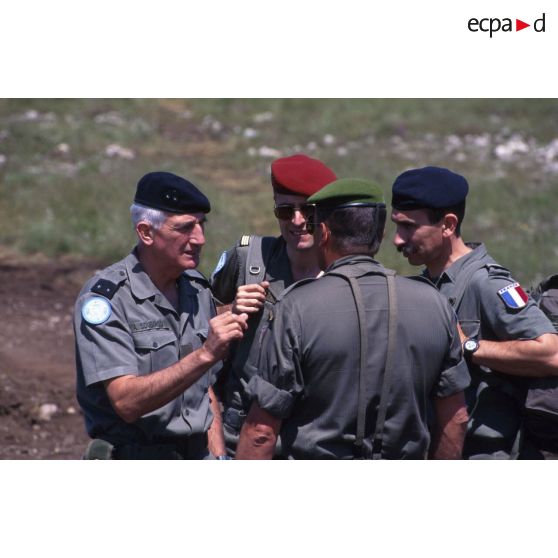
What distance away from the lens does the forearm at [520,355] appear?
14.6 ft

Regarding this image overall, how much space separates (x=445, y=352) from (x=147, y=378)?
3.56 feet

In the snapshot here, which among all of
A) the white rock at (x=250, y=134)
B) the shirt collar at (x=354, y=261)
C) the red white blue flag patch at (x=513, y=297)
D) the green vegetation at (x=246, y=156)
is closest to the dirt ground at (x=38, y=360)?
the green vegetation at (x=246, y=156)

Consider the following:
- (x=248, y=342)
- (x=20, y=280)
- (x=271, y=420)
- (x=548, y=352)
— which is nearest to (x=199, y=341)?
(x=248, y=342)

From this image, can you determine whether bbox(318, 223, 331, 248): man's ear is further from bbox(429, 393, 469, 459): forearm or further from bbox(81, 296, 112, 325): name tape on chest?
bbox(81, 296, 112, 325): name tape on chest

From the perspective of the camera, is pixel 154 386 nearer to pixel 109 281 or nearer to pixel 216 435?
pixel 109 281

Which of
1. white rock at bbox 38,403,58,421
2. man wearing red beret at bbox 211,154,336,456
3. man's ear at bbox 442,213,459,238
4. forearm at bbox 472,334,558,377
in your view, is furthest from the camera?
white rock at bbox 38,403,58,421

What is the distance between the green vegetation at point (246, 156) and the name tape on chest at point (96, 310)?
9274 millimetres

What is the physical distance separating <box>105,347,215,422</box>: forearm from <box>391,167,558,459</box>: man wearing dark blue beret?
44.0 inches

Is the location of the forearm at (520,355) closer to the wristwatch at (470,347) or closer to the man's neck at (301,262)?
the wristwatch at (470,347)

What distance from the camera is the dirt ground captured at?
889cm

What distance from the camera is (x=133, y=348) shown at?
13.9ft

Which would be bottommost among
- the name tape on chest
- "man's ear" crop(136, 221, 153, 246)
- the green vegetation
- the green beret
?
the green vegetation

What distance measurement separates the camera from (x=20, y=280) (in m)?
13.3

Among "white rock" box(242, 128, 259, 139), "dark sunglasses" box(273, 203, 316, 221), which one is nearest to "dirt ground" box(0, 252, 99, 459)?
"dark sunglasses" box(273, 203, 316, 221)
